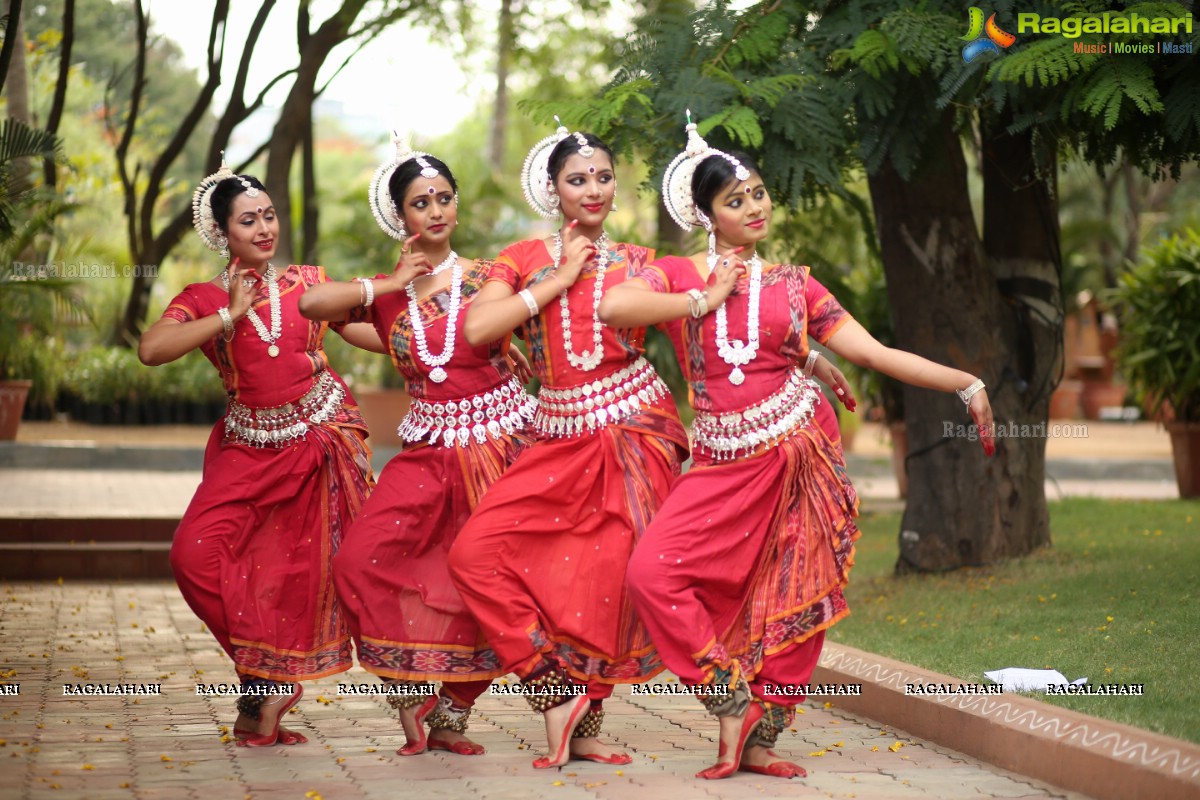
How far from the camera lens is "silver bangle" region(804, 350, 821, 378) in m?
4.88

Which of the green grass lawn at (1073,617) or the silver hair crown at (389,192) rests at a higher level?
the silver hair crown at (389,192)

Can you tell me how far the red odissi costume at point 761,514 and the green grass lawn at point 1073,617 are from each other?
1.06 metres

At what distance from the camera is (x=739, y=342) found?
465 centimetres

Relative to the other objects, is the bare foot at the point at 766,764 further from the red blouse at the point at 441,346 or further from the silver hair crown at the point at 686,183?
the silver hair crown at the point at 686,183

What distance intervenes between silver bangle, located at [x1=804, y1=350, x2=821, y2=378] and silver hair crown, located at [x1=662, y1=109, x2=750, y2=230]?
553mm

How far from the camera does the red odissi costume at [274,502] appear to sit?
16.8ft

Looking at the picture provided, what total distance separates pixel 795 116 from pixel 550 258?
1848 mm

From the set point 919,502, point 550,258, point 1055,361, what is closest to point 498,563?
point 550,258

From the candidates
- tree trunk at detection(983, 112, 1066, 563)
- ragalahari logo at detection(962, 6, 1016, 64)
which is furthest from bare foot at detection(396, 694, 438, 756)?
tree trunk at detection(983, 112, 1066, 563)

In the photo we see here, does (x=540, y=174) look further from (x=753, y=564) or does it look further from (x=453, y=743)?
(x=453, y=743)

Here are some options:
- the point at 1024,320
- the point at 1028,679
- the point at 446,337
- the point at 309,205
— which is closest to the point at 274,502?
the point at 446,337

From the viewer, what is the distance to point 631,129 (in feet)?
21.4

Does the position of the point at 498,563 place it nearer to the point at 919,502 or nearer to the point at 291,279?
the point at 291,279

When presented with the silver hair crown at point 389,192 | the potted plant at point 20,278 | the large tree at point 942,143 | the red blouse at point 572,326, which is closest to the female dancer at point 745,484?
the red blouse at point 572,326
